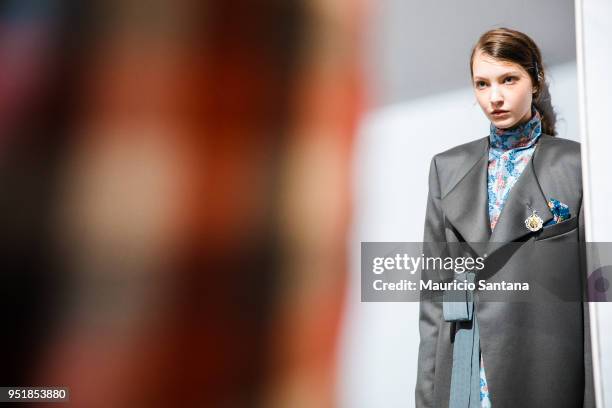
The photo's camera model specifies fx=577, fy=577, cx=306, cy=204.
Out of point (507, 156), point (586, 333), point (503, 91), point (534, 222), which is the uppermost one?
point (503, 91)

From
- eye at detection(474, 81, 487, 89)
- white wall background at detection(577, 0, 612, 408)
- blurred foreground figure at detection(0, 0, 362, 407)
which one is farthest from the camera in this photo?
blurred foreground figure at detection(0, 0, 362, 407)

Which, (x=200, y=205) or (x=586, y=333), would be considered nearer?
(x=586, y=333)

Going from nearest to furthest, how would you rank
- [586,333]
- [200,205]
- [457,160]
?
[586,333]
[457,160]
[200,205]

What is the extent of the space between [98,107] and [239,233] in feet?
1.30

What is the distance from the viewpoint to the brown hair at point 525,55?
0.97 m

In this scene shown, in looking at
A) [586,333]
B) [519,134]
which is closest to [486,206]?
[519,134]

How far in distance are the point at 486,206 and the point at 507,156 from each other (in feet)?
0.31

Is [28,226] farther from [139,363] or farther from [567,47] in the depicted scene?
[567,47]

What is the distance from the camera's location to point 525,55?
0.98 m

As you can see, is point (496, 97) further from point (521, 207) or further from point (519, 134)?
point (521, 207)

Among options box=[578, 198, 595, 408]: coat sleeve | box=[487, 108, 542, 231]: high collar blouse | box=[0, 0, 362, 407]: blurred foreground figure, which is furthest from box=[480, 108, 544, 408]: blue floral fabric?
box=[0, 0, 362, 407]: blurred foreground figure

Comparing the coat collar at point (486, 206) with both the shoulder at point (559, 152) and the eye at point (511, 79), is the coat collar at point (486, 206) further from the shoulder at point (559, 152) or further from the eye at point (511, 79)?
the eye at point (511, 79)

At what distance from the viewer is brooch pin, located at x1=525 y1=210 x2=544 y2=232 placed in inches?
36.7

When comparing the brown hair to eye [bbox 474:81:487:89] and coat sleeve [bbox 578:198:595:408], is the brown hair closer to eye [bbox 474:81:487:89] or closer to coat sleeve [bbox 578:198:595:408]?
eye [bbox 474:81:487:89]
